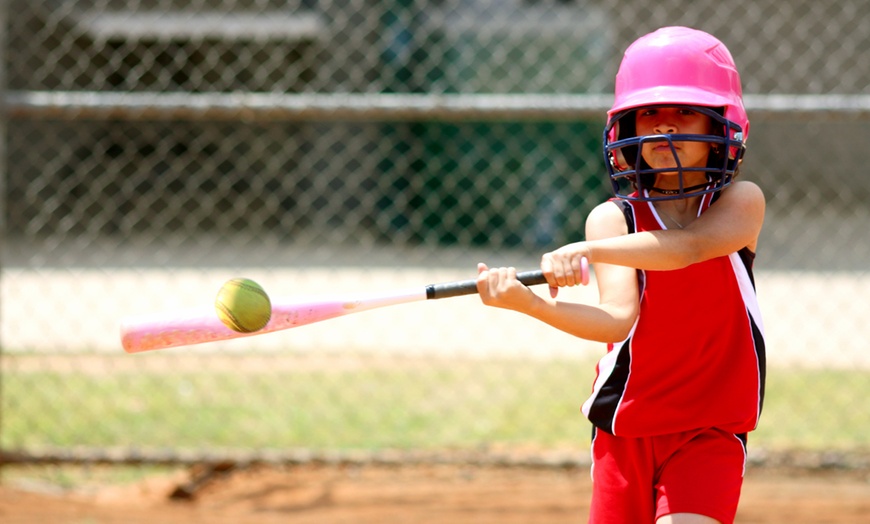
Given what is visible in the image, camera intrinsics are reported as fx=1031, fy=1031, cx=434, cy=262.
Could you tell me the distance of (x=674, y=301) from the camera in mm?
2506

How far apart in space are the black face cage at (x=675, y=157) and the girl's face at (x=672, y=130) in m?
0.02

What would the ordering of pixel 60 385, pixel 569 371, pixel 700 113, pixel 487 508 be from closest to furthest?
pixel 700 113 → pixel 487 508 → pixel 60 385 → pixel 569 371

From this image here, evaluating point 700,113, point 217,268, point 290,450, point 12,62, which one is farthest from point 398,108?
point 12,62

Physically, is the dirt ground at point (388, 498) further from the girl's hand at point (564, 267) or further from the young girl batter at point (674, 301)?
the girl's hand at point (564, 267)

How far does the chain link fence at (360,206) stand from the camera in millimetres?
5195

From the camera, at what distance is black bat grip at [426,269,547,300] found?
234cm

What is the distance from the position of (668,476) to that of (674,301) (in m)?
0.42

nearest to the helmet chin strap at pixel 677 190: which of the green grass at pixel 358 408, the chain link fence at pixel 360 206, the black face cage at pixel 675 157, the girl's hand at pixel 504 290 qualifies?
the black face cage at pixel 675 157

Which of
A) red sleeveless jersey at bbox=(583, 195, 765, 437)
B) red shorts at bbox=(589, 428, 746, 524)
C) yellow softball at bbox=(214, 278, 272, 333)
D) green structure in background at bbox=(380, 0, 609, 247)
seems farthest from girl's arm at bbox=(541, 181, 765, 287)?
green structure in background at bbox=(380, 0, 609, 247)

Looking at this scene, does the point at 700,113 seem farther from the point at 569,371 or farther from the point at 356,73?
the point at 356,73

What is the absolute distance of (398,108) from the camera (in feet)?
14.7

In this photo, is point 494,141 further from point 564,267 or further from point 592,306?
point 564,267

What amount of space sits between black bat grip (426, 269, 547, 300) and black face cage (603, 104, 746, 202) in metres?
0.30

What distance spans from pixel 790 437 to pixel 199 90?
394 inches
